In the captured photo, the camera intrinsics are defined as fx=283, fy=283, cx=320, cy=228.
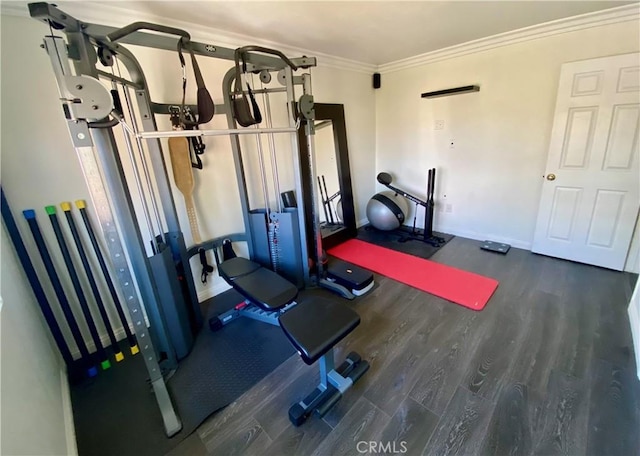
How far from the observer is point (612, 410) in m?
1.41

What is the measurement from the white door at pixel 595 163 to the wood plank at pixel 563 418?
181 cm

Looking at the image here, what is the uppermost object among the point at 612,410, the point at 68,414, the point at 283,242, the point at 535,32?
the point at 535,32

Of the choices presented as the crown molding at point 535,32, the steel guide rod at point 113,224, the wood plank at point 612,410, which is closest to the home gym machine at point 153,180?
the steel guide rod at point 113,224

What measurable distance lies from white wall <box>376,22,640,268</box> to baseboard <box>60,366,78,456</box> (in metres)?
3.89

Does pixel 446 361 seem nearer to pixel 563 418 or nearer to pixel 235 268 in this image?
pixel 563 418

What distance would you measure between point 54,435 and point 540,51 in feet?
14.3

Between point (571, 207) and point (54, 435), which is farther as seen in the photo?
→ point (571, 207)

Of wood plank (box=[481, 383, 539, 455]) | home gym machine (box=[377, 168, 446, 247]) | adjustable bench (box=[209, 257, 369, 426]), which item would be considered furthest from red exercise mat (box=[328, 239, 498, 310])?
adjustable bench (box=[209, 257, 369, 426])

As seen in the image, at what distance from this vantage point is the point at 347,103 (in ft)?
11.8

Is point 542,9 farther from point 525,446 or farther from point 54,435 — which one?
point 54,435

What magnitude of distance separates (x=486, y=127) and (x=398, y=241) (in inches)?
63.6

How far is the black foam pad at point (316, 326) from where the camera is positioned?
1320 millimetres

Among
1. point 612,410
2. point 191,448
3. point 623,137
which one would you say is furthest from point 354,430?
point 623,137

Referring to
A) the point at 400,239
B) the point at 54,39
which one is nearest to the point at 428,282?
the point at 400,239
